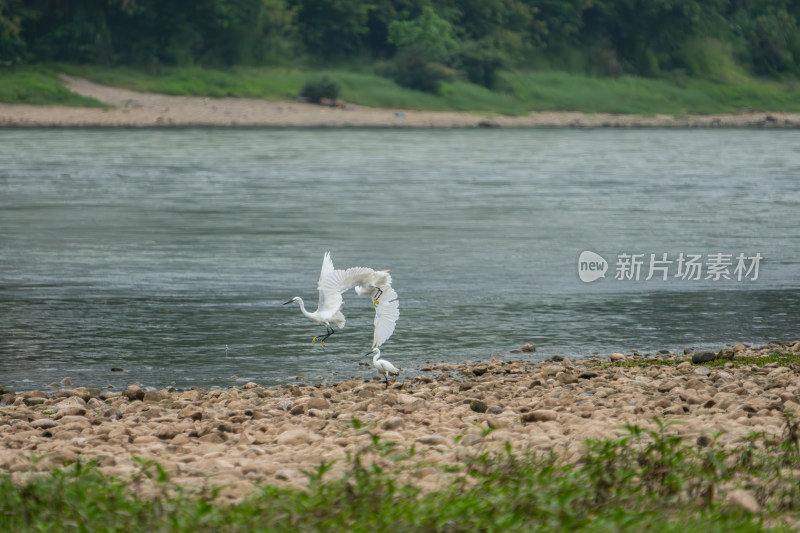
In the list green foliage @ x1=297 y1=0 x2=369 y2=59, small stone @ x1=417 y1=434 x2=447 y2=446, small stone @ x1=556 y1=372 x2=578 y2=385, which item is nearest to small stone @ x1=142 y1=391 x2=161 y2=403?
small stone @ x1=417 y1=434 x2=447 y2=446

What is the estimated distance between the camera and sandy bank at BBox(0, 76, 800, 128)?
63.3 metres

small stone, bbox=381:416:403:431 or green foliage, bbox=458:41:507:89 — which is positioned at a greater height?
green foliage, bbox=458:41:507:89

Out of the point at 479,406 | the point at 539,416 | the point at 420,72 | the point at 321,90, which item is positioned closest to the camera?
the point at 539,416

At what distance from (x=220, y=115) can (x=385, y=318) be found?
56995 millimetres

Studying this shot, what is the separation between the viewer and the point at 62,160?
40.9 m

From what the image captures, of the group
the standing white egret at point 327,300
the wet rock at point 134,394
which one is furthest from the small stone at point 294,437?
the standing white egret at point 327,300

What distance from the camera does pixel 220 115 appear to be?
67.1 metres

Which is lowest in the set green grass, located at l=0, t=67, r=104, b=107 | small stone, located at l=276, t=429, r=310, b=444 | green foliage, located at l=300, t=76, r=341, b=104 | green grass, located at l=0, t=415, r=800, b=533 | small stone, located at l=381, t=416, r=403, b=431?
small stone, located at l=276, t=429, r=310, b=444

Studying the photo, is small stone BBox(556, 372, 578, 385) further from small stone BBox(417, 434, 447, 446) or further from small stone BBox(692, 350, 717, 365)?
small stone BBox(417, 434, 447, 446)

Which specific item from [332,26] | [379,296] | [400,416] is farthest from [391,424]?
[332,26]

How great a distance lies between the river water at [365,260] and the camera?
1348cm

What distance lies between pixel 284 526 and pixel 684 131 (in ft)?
229

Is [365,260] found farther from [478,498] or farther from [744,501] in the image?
[744,501]

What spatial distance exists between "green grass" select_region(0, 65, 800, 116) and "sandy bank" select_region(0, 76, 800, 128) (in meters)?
0.98
